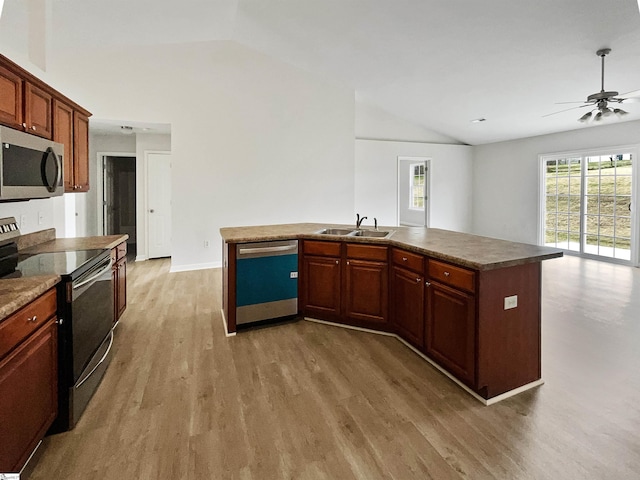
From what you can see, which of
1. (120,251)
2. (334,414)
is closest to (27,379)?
(334,414)

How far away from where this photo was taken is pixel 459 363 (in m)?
2.17

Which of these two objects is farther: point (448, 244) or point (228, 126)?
point (228, 126)

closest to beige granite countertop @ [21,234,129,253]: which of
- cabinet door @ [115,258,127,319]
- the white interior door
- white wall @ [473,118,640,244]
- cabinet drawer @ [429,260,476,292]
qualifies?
cabinet door @ [115,258,127,319]

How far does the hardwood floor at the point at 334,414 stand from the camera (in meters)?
1.55

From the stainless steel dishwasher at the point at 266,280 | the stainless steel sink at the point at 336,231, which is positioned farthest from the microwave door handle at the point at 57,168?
the stainless steel sink at the point at 336,231

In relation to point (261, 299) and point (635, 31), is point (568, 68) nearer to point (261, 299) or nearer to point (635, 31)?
point (635, 31)

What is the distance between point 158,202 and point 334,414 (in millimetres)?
A: 5777

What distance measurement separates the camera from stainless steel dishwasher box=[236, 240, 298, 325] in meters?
3.01

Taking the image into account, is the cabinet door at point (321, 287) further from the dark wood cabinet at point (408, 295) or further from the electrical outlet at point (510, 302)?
the electrical outlet at point (510, 302)

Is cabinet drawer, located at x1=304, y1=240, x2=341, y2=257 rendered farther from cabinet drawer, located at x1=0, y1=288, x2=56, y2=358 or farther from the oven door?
cabinet drawer, located at x1=0, y1=288, x2=56, y2=358

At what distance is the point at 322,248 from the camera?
316 cm

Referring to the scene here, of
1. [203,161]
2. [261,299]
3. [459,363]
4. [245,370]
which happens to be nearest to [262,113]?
[203,161]

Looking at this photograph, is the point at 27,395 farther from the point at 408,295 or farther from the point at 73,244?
the point at 408,295

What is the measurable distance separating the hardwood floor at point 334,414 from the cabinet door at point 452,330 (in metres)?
0.13
